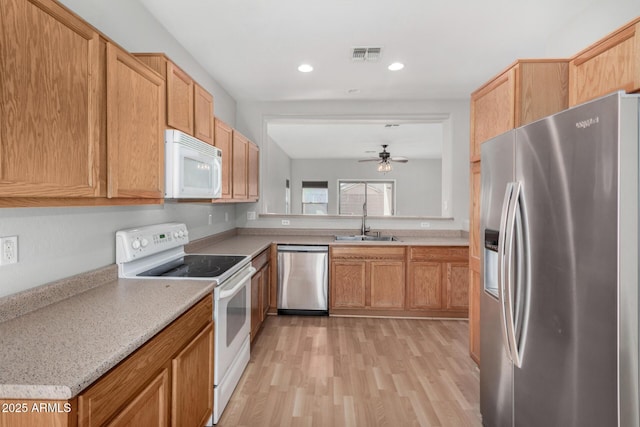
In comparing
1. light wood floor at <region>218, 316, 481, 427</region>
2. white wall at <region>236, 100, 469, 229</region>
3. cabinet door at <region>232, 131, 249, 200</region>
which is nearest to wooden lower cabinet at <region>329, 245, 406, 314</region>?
light wood floor at <region>218, 316, 481, 427</region>

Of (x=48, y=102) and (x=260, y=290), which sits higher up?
(x=48, y=102)

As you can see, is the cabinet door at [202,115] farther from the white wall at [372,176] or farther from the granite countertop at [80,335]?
the white wall at [372,176]

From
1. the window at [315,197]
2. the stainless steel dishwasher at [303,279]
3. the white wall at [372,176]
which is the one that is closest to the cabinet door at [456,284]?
the stainless steel dishwasher at [303,279]

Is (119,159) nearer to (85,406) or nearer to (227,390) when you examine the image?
(85,406)

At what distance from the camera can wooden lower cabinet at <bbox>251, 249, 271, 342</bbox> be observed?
2.95m

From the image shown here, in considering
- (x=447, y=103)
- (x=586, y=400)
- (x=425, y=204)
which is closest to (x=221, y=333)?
(x=586, y=400)

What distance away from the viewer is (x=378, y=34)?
2.61 metres

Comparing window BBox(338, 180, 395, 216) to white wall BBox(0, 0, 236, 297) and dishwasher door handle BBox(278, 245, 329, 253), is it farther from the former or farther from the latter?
white wall BBox(0, 0, 236, 297)

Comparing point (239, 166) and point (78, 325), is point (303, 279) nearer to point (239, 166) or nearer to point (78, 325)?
point (239, 166)

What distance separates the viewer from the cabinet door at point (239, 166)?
10.7 ft

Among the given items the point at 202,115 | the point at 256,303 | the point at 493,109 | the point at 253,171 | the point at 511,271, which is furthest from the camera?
the point at 253,171

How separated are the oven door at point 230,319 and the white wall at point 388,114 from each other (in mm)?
1958

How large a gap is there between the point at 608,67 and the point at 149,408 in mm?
2542

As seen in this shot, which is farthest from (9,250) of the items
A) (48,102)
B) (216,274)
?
(216,274)
